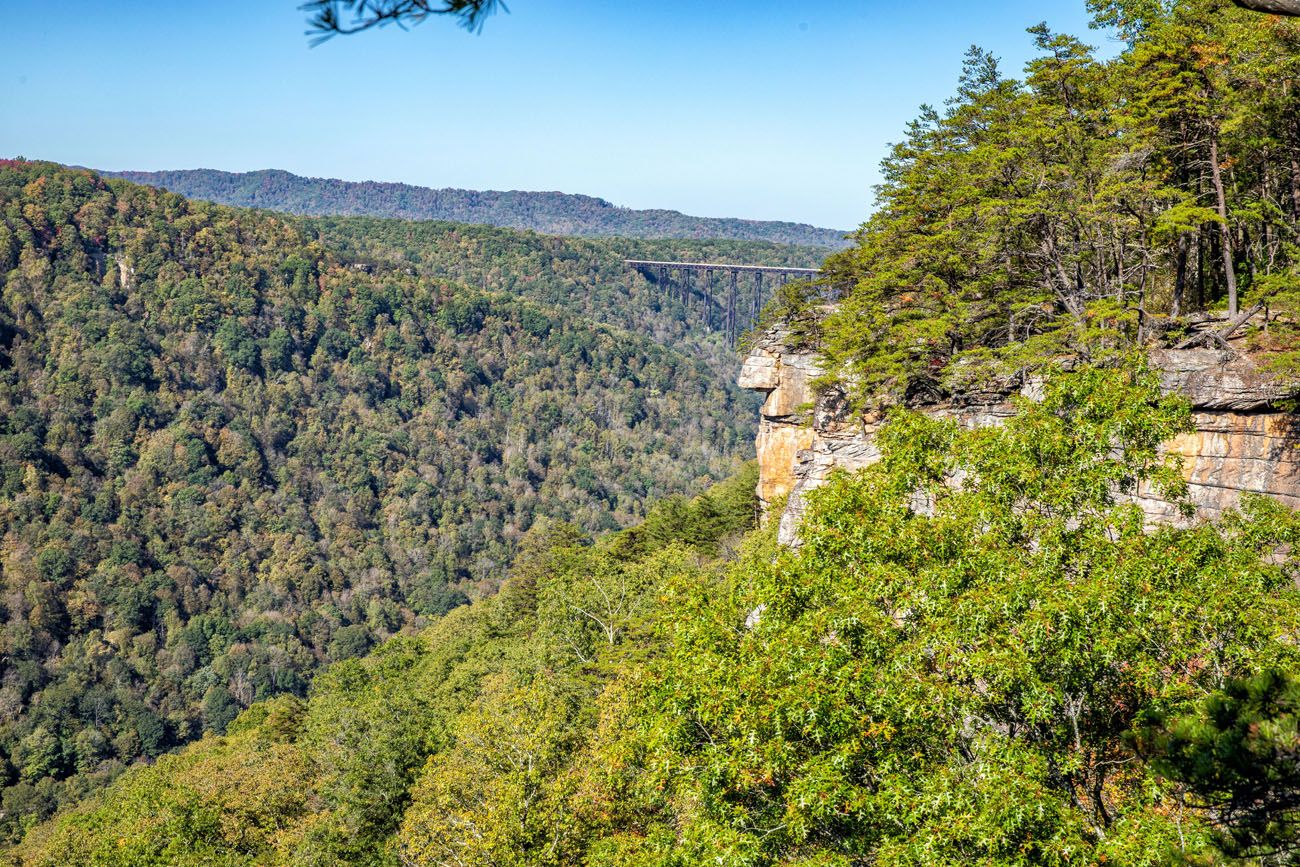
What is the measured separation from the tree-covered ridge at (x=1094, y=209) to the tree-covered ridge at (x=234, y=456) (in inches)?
3011

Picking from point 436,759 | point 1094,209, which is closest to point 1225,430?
point 1094,209

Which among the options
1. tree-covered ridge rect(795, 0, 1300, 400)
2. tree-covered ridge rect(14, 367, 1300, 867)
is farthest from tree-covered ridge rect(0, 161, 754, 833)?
tree-covered ridge rect(14, 367, 1300, 867)

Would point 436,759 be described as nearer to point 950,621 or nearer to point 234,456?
point 950,621

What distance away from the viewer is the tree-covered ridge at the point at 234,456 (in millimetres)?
98312

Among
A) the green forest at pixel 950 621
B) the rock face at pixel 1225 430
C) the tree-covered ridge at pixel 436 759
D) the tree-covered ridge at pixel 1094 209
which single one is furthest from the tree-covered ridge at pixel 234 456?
the rock face at pixel 1225 430

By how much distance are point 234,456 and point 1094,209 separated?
138m

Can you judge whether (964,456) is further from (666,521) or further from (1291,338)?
(666,521)

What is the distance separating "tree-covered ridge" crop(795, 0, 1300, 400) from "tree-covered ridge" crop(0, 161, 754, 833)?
76.5 meters

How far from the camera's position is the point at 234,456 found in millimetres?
138750

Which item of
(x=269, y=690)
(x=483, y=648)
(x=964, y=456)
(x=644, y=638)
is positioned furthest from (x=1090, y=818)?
(x=269, y=690)

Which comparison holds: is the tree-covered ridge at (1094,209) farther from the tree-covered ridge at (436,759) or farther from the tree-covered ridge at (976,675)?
the tree-covered ridge at (436,759)

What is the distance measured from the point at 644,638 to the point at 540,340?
172814mm

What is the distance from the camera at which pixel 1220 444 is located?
1869 cm

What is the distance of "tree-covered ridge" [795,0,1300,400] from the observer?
20.5 meters
